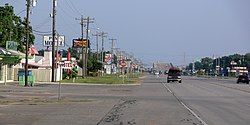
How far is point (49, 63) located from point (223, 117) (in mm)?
80627

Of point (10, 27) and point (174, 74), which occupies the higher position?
point (10, 27)

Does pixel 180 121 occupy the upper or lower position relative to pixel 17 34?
lower

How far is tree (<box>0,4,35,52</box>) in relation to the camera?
240 feet

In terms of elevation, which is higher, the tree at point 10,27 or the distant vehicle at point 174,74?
the tree at point 10,27

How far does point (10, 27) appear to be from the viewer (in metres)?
74.2

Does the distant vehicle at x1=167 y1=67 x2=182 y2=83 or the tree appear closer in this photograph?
the tree

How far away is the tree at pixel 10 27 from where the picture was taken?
73.1 meters

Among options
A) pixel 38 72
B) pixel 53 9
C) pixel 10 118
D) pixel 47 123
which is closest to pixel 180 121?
pixel 47 123

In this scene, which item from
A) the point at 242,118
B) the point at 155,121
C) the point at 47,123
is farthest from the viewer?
the point at 242,118

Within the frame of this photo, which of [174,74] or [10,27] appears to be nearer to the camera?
[10,27]

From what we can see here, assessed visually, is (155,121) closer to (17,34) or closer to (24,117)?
(24,117)

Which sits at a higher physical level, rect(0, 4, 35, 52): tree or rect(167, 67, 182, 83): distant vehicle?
rect(0, 4, 35, 52): tree

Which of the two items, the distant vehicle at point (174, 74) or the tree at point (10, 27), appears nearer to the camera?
the tree at point (10, 27)

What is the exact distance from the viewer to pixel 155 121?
1864 centimetres
